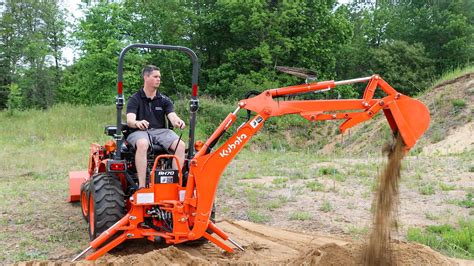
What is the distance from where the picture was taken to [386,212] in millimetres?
5168

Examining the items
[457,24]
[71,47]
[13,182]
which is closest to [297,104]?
[13,182]

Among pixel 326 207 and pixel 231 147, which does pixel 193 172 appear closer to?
pixel 231 147

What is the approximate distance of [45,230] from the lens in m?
7.33

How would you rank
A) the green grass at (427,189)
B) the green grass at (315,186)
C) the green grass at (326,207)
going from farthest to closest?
the green grass at (315,186) < the green grass at (427,189) < the green grass at (326,207)

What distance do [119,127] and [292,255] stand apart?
239 centimetres

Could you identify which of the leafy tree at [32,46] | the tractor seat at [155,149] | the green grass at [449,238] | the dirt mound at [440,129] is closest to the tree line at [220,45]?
the leafy tree at [32,46]

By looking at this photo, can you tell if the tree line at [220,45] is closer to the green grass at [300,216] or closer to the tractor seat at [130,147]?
the green grass at [300,216]

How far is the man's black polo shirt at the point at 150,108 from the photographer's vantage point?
252 inches

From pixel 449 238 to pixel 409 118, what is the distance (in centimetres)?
237

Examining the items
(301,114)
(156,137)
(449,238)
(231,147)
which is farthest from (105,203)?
(449,238)

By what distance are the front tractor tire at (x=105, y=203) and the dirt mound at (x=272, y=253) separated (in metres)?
0.34

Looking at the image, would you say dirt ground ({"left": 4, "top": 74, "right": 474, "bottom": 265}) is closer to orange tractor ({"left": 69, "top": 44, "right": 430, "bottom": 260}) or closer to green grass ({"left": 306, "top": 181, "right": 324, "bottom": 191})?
green grass ({"left": 306, "top": 181, "right": 324, "bottom": 191})

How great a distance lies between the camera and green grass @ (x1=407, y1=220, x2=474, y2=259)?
6348mm

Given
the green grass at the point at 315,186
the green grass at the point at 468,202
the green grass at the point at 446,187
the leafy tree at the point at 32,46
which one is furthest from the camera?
the leafy tree at the point at 32,46
